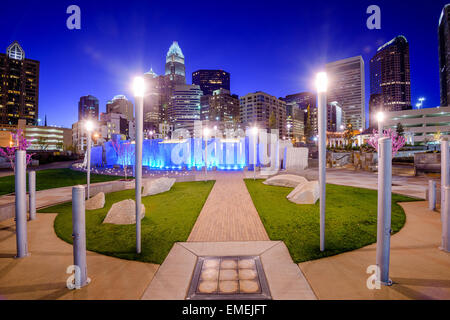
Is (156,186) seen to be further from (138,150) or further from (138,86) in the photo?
(138,86)

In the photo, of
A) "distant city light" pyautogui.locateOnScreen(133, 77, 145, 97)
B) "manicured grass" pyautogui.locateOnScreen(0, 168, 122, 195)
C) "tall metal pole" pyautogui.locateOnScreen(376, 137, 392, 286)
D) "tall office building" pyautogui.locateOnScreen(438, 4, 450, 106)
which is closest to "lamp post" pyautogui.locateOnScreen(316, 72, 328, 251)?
"tall metal pole" pyautogui.locateOnScreen(376, 137, 392, 286)

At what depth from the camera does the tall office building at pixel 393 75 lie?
161500mm

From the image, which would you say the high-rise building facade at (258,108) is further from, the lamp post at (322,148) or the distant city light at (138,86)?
the distant city light at (138,86)

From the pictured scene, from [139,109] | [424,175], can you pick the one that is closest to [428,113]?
[424,175]

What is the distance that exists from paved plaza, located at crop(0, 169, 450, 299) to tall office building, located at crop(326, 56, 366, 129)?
20629 centimetres

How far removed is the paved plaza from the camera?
293cm

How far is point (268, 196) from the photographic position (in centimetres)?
953

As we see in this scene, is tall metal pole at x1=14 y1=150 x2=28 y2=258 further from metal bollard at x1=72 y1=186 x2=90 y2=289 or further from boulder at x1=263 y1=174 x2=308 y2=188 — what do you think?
boulder at x1=263 y1=174 x2=308 y2=188

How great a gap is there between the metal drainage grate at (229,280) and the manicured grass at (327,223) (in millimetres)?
939

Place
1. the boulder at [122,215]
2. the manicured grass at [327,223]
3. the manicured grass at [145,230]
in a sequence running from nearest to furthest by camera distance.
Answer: the manicured grass at [145,230] → the manicured grass at [327,223] → the boulder at [122,215]

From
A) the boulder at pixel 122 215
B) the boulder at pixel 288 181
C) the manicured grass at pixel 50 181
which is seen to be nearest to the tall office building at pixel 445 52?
the boulder at pixel 288 181

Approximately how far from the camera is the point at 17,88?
107625 mm
